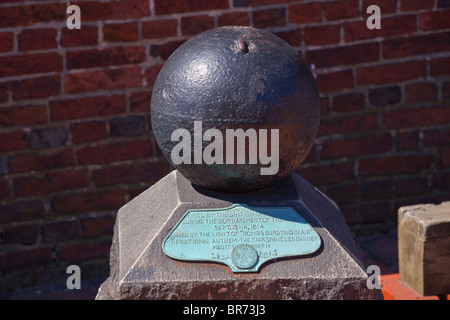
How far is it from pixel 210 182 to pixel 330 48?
5.09ft

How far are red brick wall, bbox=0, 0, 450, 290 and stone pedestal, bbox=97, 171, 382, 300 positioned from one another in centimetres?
114

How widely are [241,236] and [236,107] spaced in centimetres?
45

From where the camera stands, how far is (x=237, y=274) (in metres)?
2.26

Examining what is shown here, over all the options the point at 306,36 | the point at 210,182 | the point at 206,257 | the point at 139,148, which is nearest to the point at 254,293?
the point at 206,257

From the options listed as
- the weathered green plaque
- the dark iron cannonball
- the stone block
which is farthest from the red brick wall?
the weathered green plaque

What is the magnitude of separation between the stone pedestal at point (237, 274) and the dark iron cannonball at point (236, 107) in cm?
9

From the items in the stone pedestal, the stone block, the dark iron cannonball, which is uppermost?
the dark iron cannonball

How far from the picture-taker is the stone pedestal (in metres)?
2.24

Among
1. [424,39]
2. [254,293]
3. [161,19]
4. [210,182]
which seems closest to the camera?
[254,293]

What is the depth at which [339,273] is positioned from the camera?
Answer: 2.27 metres

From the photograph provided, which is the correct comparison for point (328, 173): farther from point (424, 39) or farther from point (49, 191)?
point (49, 191)

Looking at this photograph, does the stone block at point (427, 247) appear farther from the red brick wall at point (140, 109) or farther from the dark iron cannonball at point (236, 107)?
the dark iron cannonball at point (236, 107)

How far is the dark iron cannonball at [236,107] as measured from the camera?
7.35 ft

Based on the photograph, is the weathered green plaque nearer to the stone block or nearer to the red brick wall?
the stone block
